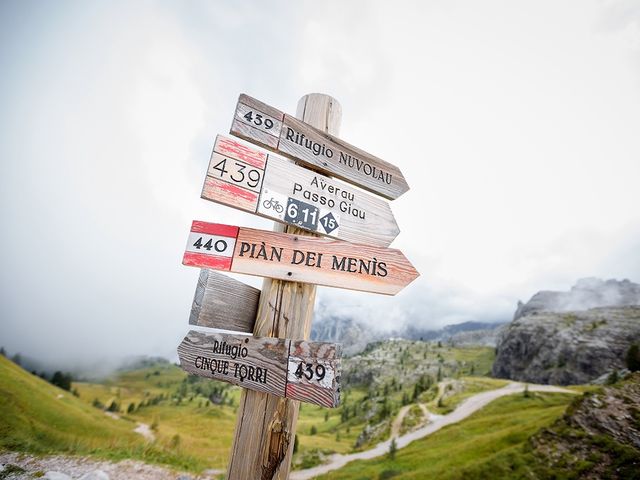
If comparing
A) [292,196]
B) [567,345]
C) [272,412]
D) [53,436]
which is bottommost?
[53,436]

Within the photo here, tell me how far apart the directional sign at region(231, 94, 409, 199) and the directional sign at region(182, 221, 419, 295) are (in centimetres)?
93

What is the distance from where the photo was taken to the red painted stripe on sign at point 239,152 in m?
2.81

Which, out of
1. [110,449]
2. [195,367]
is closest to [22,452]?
[110,449]

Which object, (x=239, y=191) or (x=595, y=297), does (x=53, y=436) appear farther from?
(x=595, y=297)

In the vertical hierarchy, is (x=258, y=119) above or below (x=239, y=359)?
above

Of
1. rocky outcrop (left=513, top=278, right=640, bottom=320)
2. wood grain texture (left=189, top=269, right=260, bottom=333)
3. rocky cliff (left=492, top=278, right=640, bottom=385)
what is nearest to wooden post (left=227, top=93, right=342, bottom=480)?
wood grain texture (left=189, top=269, right=260, bottom=333)

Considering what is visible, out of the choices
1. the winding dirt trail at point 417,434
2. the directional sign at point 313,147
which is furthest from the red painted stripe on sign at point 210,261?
the winding dirt trail at point 417,434

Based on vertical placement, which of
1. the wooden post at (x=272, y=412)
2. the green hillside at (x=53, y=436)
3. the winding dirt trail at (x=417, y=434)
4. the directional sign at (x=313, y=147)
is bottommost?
the winding dirt trail at (x=417, y=434)

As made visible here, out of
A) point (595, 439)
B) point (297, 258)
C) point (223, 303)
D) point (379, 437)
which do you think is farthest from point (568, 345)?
point (223, 303)

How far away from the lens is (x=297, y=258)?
285 centimetres

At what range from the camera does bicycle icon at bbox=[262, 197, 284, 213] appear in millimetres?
2889

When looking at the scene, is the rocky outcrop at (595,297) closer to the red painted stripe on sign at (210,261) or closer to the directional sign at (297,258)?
the directional sign at (297,258)

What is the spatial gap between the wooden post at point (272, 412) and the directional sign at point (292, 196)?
284 millimetres

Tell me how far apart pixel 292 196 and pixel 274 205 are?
227mm
